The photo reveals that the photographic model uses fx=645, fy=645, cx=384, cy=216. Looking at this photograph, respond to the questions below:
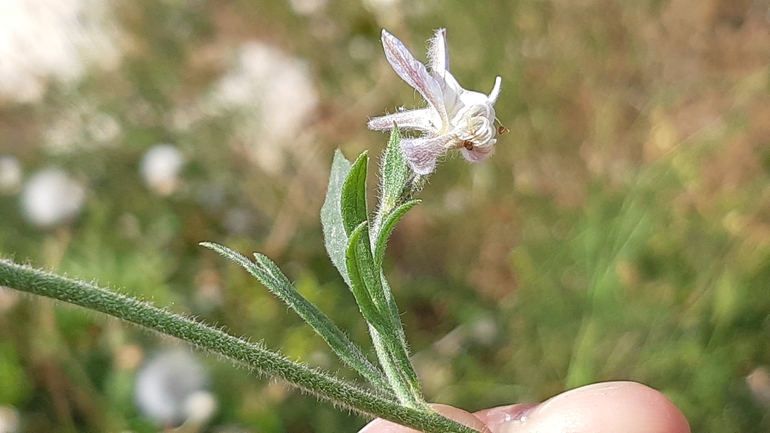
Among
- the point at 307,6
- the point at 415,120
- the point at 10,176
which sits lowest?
the point at 415,120

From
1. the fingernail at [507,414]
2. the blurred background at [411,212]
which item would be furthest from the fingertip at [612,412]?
the blurred background at [411,212]

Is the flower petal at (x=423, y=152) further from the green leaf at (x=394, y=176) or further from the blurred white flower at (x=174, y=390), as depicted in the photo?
the blurred white flower at (x=174, y=390)

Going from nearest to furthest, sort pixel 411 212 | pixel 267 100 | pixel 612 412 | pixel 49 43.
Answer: pixel 612 412
pixel 411 212
pixel 267 100
pixel 49 43

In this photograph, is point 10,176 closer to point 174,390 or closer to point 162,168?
point 162,168

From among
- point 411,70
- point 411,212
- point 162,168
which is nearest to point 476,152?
point 411,70

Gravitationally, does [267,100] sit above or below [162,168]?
above

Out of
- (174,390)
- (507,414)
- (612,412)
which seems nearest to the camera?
(612,412)

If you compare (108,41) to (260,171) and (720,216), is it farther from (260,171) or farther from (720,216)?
(720,216)

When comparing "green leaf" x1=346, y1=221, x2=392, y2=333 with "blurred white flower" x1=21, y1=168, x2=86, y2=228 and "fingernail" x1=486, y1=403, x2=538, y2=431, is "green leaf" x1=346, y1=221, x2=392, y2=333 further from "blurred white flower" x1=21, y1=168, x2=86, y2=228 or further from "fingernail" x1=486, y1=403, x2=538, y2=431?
"blurred white flower" x1=21, y1=168, x2=86, y2=228

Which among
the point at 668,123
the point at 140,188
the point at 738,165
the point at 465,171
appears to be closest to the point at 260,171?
the point at 140,188
